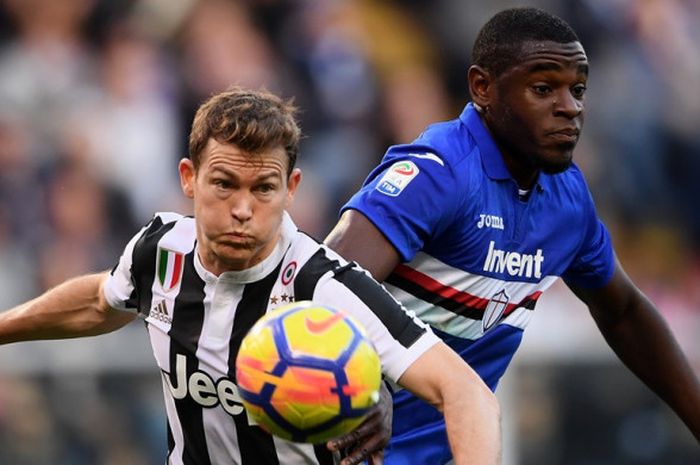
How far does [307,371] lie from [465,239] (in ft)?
4.49

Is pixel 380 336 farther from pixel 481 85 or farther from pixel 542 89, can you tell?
pixel 481 85

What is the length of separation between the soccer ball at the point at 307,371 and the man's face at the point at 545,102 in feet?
4.89

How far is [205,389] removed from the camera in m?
4.96

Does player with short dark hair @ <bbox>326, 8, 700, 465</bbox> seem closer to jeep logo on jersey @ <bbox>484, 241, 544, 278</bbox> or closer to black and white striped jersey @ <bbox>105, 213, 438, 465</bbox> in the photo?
jeep logo on jersey @ <bbox>484, 241, 544, 278</bbox>

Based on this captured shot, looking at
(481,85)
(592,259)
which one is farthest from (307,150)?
(481,85)

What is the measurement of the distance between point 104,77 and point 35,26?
677mm

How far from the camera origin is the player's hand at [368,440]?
4.55 metres

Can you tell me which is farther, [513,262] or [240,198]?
[513,262]

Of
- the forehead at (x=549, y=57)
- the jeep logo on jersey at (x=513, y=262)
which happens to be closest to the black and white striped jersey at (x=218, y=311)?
the jeep logo on jersey at (x=513, y=262)

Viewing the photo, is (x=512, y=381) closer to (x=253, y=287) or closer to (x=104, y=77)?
(x=104, y=77)

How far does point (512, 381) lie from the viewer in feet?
30.8

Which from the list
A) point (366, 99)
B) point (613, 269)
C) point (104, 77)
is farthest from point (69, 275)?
point (613, 269)

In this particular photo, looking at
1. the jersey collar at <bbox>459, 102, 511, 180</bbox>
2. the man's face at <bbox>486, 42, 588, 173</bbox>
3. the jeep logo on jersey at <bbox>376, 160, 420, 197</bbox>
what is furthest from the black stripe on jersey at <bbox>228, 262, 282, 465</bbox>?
the man's face at <bbox>486, 42, 588, 173</bbox>

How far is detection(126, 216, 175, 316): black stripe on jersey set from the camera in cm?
510
